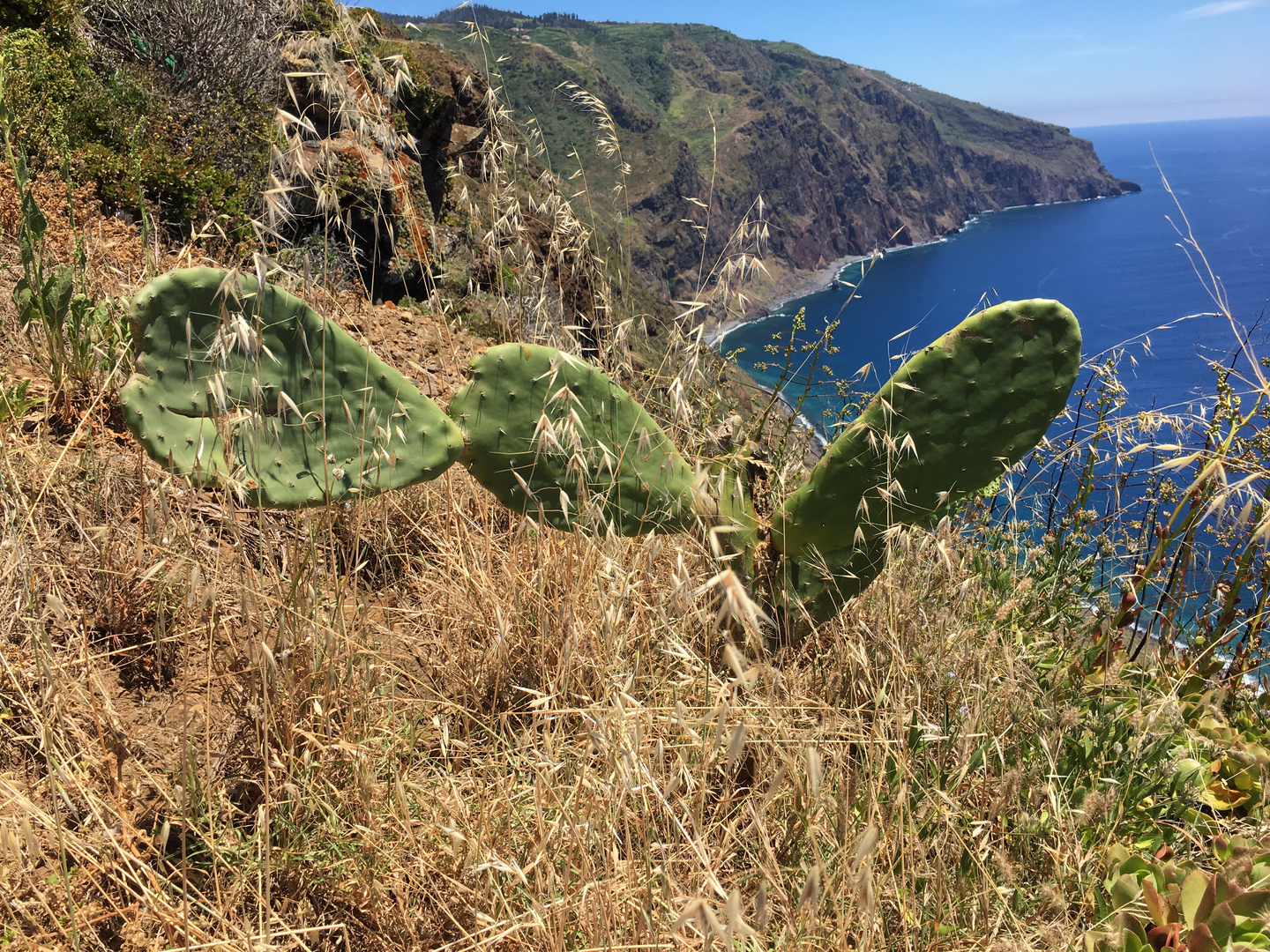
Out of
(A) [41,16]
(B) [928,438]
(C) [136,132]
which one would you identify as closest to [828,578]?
(B) [928,438]

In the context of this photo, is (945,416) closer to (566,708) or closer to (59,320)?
(566,708)

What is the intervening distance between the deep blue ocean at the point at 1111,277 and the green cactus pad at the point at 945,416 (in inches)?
14.3

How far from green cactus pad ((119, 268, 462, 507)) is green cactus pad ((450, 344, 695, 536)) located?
9 cm

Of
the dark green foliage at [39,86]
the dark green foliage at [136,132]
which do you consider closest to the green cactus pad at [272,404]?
the dark green foliage at [136,132]

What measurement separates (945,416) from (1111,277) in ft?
130

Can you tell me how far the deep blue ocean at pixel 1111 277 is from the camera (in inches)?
786

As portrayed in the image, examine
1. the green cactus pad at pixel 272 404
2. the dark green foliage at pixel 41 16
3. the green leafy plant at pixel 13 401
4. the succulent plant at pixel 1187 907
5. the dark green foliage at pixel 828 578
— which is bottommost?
the succulent plant at pixel 1187 907

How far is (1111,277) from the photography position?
111ft

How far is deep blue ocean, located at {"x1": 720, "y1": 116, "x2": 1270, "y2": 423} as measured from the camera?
786 inches

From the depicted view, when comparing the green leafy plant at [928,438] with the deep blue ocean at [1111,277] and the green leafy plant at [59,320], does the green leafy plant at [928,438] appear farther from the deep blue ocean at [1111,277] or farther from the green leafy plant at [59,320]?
the green leafy plant at [59,320]

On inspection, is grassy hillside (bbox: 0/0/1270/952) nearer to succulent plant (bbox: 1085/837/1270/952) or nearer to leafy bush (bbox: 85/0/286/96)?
succulent plant (bbox: 1085/837/1270/952)

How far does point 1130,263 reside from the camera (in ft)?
119

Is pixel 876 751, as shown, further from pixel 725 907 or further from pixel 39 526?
pixel 39 526

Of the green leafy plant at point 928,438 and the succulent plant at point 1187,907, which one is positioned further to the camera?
the green leafy plant at point 928,438
